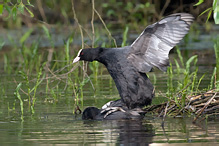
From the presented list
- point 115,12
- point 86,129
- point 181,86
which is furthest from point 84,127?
point 115,12

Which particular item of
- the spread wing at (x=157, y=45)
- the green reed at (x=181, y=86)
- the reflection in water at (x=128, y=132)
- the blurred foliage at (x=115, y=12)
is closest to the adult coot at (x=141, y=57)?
the spread wing at (x=157, y=45)

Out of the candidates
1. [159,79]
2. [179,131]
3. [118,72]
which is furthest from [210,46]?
[179,131]

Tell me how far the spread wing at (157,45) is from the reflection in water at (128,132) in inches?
35.4

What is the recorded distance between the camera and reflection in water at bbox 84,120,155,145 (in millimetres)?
6129

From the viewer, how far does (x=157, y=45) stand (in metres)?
8.13

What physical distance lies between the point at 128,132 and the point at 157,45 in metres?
1.79

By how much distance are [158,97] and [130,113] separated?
1694 mm

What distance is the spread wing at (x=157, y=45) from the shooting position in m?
8.11

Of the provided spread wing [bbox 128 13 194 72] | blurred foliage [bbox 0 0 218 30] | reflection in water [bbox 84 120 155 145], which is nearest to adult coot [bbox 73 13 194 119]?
spread wing [bbox 128 13 194 72]

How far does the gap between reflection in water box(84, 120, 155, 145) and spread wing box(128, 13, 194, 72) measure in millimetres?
899

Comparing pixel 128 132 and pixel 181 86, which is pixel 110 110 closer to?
pixel 181 86

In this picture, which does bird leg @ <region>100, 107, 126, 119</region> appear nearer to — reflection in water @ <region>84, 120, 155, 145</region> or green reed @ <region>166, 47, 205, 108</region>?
reflection in water @ <region>84, 120, 155, 145</region>

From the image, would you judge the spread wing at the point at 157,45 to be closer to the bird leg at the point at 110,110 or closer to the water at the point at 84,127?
the bird leg at the point at 110,110

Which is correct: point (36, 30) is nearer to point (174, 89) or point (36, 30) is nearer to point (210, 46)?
point (210, 46)
